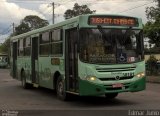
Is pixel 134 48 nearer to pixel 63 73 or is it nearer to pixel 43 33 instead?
pixel 63 73

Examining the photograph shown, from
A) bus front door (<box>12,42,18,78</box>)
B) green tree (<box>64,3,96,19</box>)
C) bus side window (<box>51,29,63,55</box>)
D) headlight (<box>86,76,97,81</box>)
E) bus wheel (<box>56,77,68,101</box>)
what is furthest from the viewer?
green tree (<box>64,3,96,19</box>)

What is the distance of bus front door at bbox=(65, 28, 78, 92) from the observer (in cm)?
1493

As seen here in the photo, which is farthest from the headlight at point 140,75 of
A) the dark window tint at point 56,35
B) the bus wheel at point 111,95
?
the dark window tint at point 56,35

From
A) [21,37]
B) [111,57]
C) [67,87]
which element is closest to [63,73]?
[67,87]

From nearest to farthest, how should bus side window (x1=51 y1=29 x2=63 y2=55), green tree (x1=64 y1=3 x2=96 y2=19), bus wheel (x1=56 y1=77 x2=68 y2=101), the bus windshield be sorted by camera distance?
1. the bus windshield
2. bus wheel (x1=56 y1=77 x2=68 y2=101)
3. bus side window (x1=51 y1=29 x2=63 y2=55)
4. green tree (x1=64 y1=3 x2=96 y2=19)

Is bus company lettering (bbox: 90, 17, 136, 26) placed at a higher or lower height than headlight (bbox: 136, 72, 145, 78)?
higher

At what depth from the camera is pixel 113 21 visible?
48.6 feet

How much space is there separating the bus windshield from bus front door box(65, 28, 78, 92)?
58 centimetres

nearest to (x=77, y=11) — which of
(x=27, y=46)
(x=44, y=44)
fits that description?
(x=27, y=46)

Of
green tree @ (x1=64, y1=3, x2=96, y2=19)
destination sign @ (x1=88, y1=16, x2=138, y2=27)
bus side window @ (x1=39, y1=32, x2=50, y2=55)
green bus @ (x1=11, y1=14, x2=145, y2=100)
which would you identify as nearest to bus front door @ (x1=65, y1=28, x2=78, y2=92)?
green bus @ (x1=11, y1=14, x2=145, y2=100)

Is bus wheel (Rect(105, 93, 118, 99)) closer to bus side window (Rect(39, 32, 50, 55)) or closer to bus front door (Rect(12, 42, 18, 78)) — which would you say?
bus side window (Rect(39, 32, 50, 55))

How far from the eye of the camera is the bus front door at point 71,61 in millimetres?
14930

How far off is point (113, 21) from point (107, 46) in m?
0.93

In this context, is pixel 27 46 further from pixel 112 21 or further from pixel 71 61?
pixel 112 21
